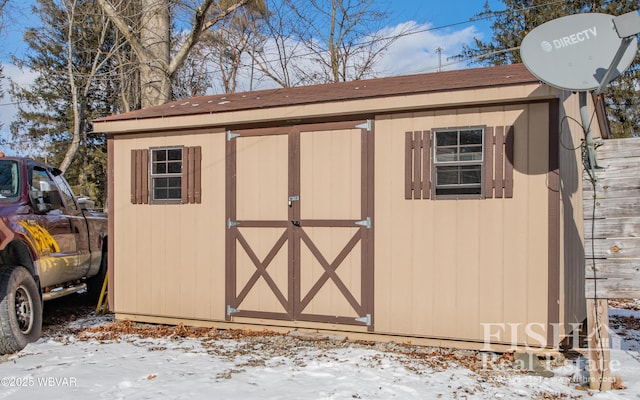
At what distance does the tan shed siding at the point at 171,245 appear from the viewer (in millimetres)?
6391

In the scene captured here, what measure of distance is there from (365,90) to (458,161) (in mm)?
1567

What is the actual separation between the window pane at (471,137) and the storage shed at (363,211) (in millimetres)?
23

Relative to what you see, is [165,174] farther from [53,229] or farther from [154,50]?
[154,50]

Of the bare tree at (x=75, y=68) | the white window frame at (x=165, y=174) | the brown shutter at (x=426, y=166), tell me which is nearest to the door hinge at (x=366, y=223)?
the brown shutter at (x=426, y=166)

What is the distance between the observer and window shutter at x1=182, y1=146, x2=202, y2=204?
6465 mm

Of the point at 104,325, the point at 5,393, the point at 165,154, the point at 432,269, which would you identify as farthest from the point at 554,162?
the point at 104,325

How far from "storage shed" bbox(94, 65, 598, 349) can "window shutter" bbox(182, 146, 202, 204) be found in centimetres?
2

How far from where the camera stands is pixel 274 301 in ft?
19.9

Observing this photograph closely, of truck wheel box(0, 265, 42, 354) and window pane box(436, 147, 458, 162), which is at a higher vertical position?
window pane box(436, 147, 458, 162)

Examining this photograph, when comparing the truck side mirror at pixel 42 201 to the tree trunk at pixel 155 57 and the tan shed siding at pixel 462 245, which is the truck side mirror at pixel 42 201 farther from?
the tree trunk at pixel 155 57

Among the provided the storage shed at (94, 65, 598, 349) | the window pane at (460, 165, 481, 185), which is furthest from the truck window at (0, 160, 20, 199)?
the window pane at (460, 165, 481, 185)

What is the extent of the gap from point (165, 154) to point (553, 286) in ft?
15.7

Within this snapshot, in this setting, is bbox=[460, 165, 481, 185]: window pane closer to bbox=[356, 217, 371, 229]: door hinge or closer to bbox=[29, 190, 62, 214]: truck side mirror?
bbox=[356, 217, 371, 229]: door hinge

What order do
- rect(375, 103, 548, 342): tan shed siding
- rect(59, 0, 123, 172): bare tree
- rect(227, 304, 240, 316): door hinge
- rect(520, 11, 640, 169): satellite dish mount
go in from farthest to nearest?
rect(59, 0, 123, 172): bare tree → rect(227, 304, 240, 316): door hinge → rect(375, 103, 548, 342): tan shed siding → rect(520, 11, 640, 169): satellite dish mount
